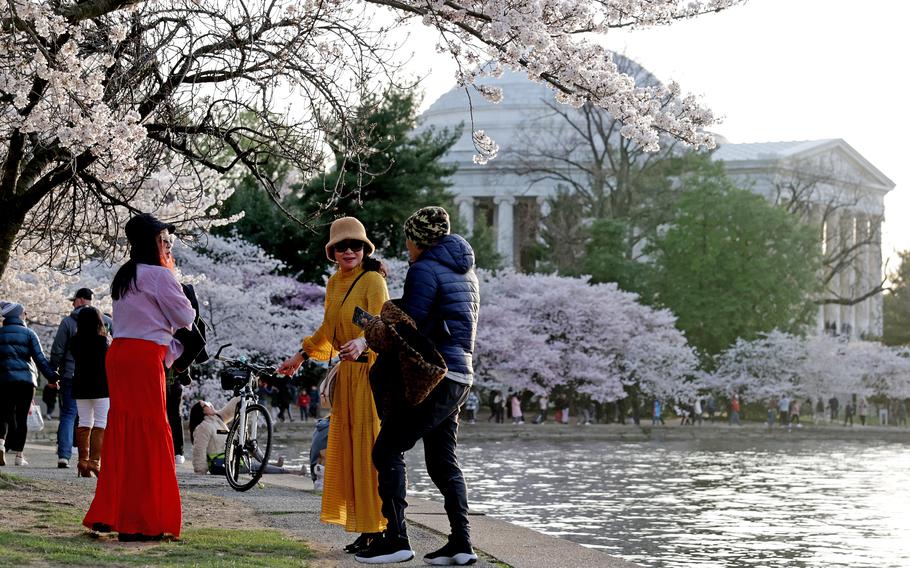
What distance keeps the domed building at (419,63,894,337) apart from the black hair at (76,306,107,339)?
5429 centimetres

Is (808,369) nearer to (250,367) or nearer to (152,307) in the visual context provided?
(250,367)

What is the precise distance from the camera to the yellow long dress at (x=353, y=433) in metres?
7.95

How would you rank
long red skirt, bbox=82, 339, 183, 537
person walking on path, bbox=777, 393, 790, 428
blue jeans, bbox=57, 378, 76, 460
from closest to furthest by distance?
1. long red skirt, bbox=82, 339, 183, 537
2. blue jeans, bbox=57, 378, 76, 460
3. person walking on path, bbox=777, 393, 790, 428

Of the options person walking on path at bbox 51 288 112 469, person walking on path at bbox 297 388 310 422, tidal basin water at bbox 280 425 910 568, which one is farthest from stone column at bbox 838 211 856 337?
person walking on path at bbox 51 288 112 469

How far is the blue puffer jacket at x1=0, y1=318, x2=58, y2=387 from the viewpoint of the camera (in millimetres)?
14039

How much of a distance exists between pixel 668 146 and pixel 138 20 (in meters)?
48.4

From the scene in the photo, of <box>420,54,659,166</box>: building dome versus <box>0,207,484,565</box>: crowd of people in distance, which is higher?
<box>420,54,659,166</box>: building dome

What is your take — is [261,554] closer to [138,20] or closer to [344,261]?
[344,261]

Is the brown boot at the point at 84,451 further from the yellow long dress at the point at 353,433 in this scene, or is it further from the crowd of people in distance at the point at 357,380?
the yellow long dress at the point at 353,433

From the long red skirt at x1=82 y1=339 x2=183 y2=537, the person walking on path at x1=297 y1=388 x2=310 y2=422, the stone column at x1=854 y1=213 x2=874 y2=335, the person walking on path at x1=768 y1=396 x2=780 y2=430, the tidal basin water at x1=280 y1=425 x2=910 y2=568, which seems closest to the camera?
the long red skirt at x1=82 y1=339 x2=183 y2=537

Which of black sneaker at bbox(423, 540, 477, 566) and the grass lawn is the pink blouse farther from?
black sneaker at bbox(423, 540, 477, 566)

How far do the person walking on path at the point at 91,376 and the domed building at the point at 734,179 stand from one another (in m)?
54.2

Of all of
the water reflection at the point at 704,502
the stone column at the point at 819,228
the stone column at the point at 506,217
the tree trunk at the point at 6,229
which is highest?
the stone column at the point at 506,217

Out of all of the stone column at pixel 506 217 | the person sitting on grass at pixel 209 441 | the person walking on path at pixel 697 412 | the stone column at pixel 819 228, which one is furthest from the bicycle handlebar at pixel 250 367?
the stone column at pixel 506 217
